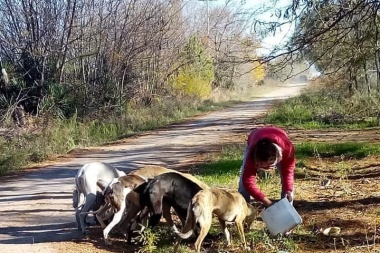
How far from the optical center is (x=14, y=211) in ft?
28.9

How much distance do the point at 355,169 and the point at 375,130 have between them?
866cm

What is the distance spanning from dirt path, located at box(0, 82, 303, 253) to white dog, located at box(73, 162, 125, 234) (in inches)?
11.1

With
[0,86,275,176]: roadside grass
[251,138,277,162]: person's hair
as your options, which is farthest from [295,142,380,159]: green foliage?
[0,86,275,176]: roadside grass

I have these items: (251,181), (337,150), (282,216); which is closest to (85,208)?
(251,181)

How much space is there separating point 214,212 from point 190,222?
387mm

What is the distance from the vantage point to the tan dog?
5910 millimetres

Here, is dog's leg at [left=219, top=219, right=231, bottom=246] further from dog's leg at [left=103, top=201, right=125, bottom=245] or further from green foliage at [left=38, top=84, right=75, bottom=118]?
green foliage at [left=38, top=84, right=75, bottom=118]

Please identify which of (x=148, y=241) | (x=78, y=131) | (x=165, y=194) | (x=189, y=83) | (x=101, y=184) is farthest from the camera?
(x=189, y=83)

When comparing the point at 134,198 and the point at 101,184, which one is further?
the point at 101,184

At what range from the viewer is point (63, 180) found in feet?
38.7

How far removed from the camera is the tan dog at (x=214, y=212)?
5.91 m

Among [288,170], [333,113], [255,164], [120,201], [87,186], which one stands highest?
[255,164]

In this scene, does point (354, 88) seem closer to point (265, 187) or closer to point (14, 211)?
point (265, 187)

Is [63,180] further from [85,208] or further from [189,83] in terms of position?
[189,83]
